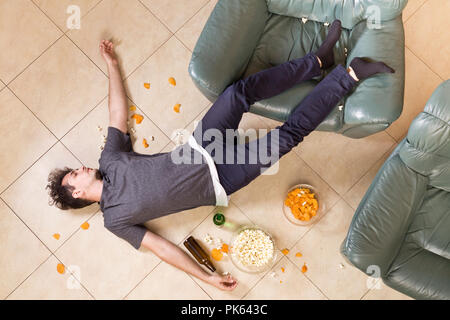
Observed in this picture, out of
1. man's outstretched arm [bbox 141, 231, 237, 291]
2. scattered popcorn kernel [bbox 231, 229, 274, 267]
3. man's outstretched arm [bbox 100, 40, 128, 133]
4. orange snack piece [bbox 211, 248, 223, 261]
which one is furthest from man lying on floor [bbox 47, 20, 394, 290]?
orange snack piece [bbox 211, 248, 223, 261]

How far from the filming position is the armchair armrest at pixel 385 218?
1.95 metres

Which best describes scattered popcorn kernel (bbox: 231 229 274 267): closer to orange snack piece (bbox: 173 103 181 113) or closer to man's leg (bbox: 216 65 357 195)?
man's leg (bbox: 216 65 357 195)

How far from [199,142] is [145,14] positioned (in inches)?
48.1

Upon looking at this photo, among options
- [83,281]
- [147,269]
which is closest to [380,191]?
[147,269]

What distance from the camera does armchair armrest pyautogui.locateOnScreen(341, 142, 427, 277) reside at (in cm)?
195

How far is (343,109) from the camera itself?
6.72 feet

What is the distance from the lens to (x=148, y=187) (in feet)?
6.65

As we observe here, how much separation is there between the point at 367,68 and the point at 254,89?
2.03 ft

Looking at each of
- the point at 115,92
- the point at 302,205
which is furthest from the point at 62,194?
the point at 302,205

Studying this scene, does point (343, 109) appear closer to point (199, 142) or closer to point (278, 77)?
point (278, 77)

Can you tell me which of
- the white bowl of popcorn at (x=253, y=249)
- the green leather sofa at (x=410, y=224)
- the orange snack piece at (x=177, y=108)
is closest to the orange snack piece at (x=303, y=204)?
the white bowl of popcorn at (x=253, y=249)

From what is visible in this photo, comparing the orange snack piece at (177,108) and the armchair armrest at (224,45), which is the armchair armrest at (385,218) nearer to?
the armchair armrest at (224,45)

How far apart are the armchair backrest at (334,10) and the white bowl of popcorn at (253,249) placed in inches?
55.1

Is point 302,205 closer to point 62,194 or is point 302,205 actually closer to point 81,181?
point 81,181
